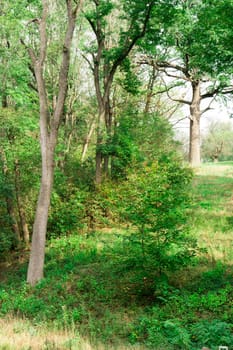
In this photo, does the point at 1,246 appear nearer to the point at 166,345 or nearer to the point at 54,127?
the point at 54,127

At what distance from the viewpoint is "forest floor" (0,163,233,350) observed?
595 cm

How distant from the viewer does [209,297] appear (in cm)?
766

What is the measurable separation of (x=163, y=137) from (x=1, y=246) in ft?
30.2

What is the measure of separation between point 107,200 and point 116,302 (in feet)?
24.6

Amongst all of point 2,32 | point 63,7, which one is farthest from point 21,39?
point 63,7

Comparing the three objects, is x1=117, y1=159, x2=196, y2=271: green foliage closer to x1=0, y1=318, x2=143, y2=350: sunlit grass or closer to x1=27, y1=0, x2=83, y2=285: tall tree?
x1=0, y1=318, x2=143, y2=350: sunlit grass

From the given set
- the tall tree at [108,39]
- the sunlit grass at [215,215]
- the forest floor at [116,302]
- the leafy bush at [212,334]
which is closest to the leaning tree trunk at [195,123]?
the sunlit grass at [215,215]

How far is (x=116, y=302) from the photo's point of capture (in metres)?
8.87

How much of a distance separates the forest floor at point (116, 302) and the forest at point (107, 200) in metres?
0.04

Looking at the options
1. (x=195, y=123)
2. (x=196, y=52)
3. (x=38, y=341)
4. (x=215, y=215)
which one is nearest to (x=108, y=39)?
(x=196, y=52)

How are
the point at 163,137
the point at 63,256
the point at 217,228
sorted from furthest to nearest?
the point at 163,137 < the point at 63,256 < the point at 217,228

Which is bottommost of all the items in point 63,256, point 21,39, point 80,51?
point 63,256

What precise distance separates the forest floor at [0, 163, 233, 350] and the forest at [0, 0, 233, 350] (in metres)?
0.04

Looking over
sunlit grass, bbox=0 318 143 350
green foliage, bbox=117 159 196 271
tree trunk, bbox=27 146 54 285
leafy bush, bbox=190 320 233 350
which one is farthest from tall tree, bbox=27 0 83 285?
leafy bush, bbox=190 320 233 350
